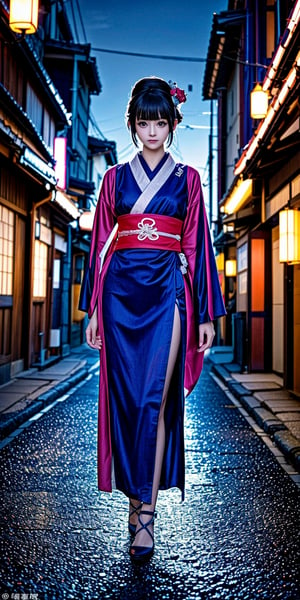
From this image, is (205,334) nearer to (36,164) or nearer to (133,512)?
(133,512)

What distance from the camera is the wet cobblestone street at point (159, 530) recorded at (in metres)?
2.89

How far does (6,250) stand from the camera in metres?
11.1

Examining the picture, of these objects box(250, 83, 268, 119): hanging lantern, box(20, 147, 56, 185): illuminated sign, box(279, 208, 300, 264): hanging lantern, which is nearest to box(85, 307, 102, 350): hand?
box(279, 208, 300, 264): hanging lantern

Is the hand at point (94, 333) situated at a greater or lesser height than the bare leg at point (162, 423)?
greater

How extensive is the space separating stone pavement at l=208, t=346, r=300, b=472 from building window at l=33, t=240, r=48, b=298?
479cm

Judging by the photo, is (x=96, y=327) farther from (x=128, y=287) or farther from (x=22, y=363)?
(x=22, y=363)

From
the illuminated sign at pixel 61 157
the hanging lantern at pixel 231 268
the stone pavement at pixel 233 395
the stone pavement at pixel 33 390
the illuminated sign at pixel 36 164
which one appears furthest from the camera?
the hanging lantern at pixel 231 268

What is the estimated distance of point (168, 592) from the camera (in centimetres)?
282

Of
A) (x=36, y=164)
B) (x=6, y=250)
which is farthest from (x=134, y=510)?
(x=6, y=250)

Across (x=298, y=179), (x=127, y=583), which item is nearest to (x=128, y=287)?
(x=127, y=583)

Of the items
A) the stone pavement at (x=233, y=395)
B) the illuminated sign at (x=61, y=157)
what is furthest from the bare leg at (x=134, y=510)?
the illuminated sign at (x=61, y=157)

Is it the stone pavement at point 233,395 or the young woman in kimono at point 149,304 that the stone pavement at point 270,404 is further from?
the young woman in kimono at point 149,304

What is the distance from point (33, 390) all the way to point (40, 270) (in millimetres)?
5620

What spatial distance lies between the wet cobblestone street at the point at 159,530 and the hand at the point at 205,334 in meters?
1.16
